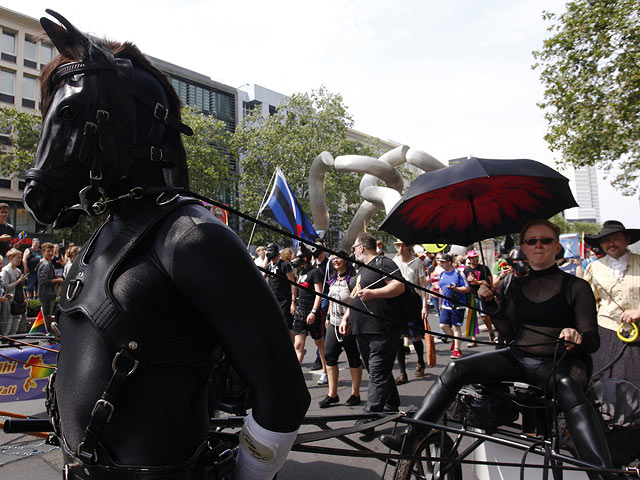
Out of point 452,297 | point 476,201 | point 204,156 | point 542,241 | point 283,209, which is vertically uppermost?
point 204,156

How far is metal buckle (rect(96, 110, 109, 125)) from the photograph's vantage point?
3.55 feet

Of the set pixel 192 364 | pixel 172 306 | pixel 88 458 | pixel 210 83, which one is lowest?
pixel 88 458

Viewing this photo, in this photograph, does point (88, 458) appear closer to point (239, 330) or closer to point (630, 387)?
point (239, 330)

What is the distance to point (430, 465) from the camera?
9.68 feet

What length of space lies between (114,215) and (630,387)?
3.18 meters

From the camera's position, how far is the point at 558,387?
271 cm

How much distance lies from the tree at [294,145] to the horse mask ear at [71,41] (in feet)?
103

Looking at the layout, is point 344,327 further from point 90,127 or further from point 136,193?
point 90,127

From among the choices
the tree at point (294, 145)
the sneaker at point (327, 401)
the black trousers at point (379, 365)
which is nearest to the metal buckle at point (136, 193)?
the black trousers at point (379, 365)

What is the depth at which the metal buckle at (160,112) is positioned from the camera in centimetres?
117

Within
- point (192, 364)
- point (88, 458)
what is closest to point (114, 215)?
point (192, 364)

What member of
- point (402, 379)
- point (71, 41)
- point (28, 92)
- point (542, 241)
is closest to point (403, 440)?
point (542, 241)

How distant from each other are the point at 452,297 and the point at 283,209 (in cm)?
363

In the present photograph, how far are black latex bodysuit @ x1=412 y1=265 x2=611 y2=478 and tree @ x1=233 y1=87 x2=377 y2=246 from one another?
2971 cm
